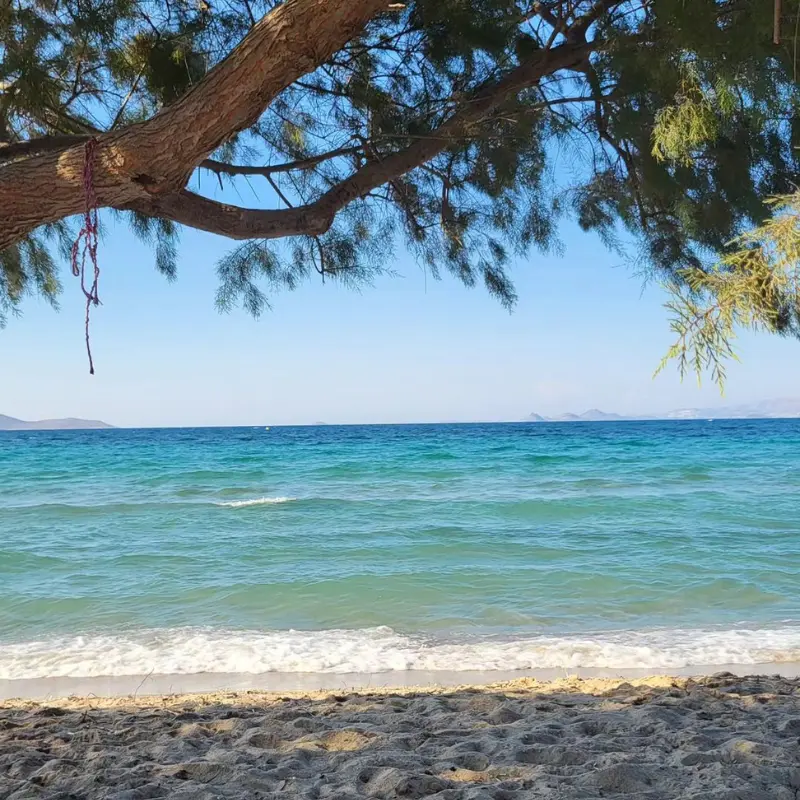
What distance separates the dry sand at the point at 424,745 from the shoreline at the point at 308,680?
41 centimetres

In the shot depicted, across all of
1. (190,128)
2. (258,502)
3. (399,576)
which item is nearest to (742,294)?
→ (190,128)

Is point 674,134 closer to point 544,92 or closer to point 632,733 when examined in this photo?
point 544,92

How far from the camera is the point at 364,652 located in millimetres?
4426

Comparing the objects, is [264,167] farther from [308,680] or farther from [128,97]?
[308,680]

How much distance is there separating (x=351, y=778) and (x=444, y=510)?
331 inches

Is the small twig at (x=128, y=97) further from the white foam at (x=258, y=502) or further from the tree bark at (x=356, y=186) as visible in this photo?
the white foam at (x=258, y=502)

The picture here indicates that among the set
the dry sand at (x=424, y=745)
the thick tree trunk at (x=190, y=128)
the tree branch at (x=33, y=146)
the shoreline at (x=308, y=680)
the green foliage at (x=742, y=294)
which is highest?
the tree branch at (x=33, y=146)

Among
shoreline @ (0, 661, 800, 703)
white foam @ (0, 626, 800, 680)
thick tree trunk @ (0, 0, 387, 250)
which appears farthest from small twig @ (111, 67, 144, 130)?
white foam @ (0, 626, 800, 680)

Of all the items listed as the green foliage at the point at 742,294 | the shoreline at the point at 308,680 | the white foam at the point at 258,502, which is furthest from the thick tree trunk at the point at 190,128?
the white foam at the point at 258,502

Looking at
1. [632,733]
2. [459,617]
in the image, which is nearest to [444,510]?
[459,617]

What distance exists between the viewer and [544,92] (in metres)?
2.80

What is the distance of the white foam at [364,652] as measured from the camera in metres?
4.16

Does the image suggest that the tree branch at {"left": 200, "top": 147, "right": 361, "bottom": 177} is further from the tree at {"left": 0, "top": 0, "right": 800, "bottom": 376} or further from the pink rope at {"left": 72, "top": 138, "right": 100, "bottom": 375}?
the pink rope at {"left": 72, "top": 138, "right": 100, "bottom": 375}

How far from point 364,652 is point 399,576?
2.02 m
